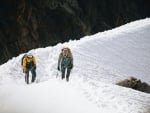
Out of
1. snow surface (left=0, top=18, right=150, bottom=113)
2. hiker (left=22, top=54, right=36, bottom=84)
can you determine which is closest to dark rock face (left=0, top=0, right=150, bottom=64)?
snow surface (left=0, top=18, right=150, bottom=113)

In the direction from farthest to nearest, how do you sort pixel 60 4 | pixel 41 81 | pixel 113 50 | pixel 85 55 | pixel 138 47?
pixel 60 4 → pixel 138 47 → pixel 113 50 → pixel 85 55 → pixel 41 81

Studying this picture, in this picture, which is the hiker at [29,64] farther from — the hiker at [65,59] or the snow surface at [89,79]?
the hiker at [65,59]

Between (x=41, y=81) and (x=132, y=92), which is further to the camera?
(x=41, y=81)

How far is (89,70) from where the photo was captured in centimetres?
1923

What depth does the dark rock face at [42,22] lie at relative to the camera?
38.9 metres

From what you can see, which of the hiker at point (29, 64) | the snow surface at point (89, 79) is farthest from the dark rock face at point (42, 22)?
the hiker at point (29, 64)

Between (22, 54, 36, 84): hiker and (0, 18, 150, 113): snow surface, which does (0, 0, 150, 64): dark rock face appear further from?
(22, 54, 36, 84): hiker

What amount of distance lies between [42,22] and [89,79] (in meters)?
24.3

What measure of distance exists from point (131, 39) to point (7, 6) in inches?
661

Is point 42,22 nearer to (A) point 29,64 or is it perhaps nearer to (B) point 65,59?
(A) point 29,64

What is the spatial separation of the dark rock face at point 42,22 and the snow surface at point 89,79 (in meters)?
14.1

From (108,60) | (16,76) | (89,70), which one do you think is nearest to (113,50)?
(108,60)

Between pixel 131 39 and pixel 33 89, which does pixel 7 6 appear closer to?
pixel 131 39

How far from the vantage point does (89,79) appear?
57.3 ft
